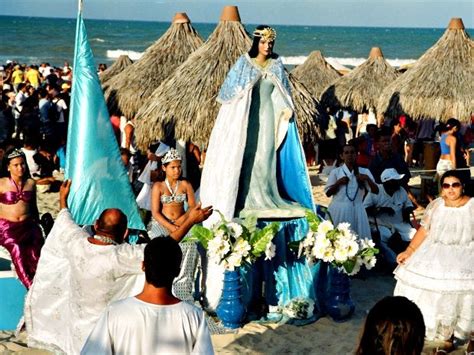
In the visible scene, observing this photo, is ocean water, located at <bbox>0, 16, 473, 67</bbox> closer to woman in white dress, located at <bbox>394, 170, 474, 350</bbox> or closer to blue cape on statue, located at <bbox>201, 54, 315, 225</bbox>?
blue cape on statue, located at <bbox>201, 54, 315, 225</bbox>

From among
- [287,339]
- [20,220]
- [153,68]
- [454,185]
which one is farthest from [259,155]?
[153,68]

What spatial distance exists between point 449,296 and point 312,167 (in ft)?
31.5

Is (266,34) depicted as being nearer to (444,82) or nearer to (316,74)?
(444,82)

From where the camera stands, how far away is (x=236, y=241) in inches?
255

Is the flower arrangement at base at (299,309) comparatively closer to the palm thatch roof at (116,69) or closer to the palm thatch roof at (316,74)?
the palm thatch roof at (116,69)

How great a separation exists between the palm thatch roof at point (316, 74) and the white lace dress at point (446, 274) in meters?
12.8

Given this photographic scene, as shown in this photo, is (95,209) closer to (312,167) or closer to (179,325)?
(179,325)

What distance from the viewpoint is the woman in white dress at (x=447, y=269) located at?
6180 mm

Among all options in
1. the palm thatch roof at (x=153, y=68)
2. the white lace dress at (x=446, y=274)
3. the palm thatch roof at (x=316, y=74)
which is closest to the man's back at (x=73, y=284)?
the white lace dress at (x=446, y=274)

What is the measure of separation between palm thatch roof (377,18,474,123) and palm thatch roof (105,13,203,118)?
3855 mm

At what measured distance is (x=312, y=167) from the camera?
15703 mm

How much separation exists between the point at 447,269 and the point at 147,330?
3.39 m

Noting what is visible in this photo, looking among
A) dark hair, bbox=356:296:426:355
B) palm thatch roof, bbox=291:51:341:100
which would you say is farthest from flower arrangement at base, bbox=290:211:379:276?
palm thatch roof, bbox=291:51:341:100

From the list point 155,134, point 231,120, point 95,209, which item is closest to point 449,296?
point 231,120
